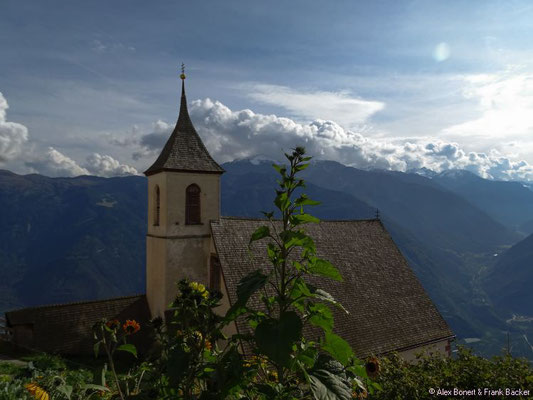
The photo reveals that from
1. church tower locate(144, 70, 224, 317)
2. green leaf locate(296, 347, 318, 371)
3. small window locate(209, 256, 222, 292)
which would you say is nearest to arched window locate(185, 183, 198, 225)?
church tower locate(144, 70, 224, 317)

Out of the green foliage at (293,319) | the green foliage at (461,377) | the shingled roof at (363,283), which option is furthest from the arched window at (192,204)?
the green foliage at (293,319)

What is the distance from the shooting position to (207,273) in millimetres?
21406

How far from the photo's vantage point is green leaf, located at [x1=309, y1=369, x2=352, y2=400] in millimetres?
3154

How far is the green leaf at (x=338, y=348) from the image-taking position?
3.48 metres

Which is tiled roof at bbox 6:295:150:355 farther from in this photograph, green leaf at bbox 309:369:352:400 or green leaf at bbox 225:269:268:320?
green leaf at bbox 309:369:352:400

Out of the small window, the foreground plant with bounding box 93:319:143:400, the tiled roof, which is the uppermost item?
the foreground plant with bounding box 93:319:143:400

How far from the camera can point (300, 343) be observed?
3.61 m

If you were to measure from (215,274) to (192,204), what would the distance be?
412cm

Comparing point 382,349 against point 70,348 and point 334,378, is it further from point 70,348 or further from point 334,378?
point 334,378

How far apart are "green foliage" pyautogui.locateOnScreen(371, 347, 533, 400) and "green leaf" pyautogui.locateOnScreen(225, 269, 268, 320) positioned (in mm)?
3715

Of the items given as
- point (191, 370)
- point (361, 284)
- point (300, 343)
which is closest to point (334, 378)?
point (300, 343)

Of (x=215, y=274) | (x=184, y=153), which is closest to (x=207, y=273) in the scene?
(x=215, y=274)

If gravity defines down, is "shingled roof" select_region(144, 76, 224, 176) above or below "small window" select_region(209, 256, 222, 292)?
above

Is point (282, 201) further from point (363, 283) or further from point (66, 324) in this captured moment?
point (66, 324)
